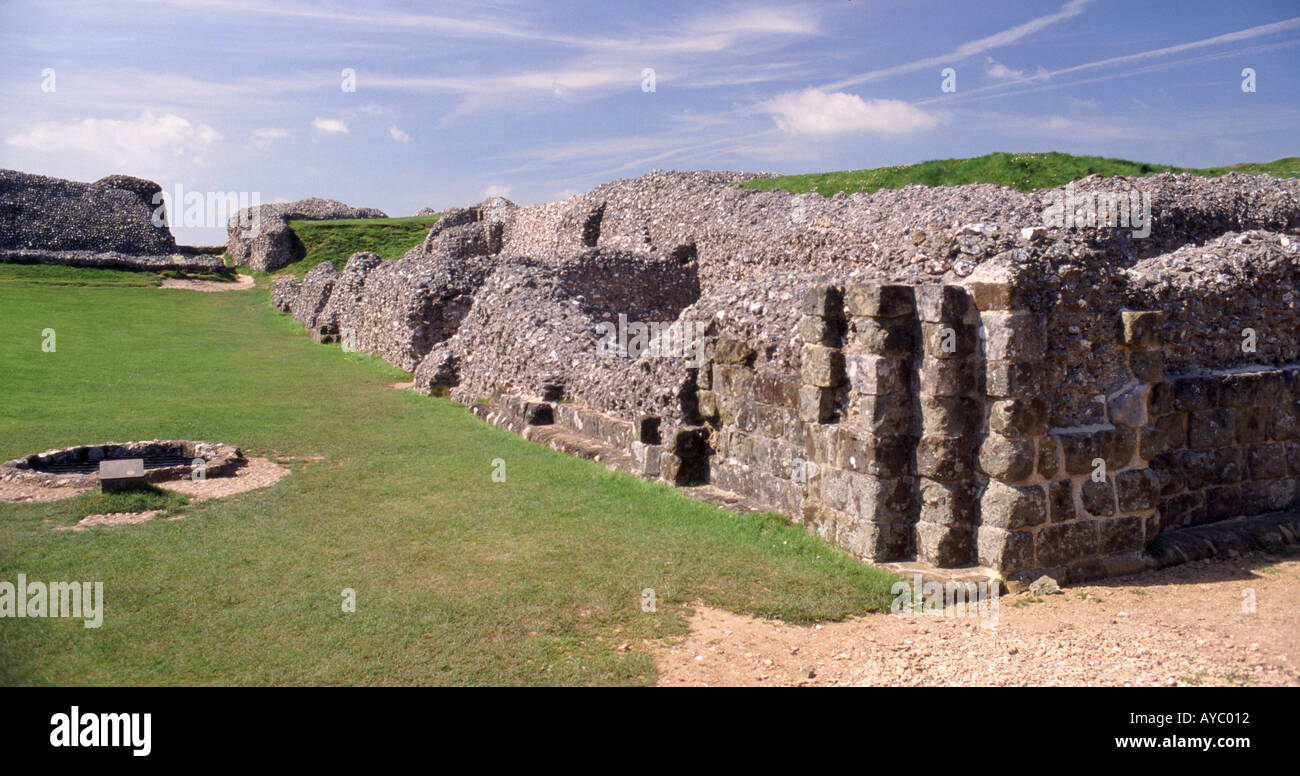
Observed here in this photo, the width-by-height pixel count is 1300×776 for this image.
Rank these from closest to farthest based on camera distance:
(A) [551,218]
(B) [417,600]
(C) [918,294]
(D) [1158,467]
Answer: (B) [417,600]
(C) [918,294]
(D) [1158,467]
(A) [551,218]

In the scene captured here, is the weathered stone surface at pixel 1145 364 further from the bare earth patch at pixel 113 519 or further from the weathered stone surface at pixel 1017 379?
the bare earth patch at pixel 113 519

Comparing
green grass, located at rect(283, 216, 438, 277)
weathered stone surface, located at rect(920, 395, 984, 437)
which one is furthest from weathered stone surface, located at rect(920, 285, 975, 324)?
green grass, located at rect(283, 216, 438, 277)

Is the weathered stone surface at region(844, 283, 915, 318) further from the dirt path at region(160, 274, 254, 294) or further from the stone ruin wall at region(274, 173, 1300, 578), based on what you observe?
the dirt path at region(160, 274, 254, 294)

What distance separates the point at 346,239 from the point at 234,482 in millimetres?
32097

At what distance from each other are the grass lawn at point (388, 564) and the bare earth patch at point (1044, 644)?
31cm

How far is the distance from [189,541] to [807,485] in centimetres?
508

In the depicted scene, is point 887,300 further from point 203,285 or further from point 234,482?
point 203,285

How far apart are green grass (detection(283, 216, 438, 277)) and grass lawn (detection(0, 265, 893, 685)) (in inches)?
991

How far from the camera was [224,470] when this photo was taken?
9.38 meters

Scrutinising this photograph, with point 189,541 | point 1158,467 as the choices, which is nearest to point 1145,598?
point 1158,467

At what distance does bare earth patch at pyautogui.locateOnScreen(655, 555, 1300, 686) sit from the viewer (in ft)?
15.8

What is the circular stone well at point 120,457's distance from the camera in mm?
8688

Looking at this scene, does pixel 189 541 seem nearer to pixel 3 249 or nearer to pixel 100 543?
pixel 100 543

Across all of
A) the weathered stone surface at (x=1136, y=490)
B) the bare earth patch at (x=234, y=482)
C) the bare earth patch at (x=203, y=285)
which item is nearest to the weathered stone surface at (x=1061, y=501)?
the weathered stone surface at (x=1136, y=490)
